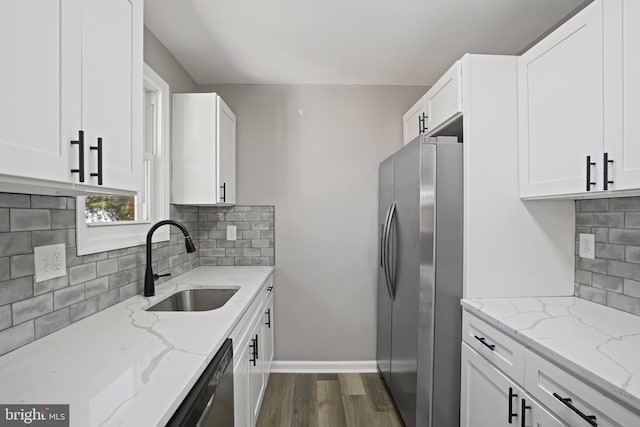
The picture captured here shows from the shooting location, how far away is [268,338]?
271cm

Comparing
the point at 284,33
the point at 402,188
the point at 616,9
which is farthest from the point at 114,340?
the point at 616,9

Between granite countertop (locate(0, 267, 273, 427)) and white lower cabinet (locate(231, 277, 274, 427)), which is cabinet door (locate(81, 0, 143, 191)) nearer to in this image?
granite countertop (locate(0, 267, 273, 427))

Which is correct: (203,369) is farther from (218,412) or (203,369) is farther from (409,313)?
(409,313)

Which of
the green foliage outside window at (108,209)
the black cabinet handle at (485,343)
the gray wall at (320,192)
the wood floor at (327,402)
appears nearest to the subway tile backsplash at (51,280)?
the green foliage outside window at (108,209)

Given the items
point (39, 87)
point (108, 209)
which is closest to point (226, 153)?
point (108, 209)

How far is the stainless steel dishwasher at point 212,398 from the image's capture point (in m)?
0.92

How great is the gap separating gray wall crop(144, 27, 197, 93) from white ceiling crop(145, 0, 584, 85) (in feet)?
0.16

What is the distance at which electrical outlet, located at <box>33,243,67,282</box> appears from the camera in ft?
4.02

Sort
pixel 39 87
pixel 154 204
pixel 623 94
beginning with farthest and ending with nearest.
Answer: pixel 154 204, pixel 623 94, pixel 39 87

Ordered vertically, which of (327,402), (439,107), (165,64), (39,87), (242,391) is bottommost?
(327,402)

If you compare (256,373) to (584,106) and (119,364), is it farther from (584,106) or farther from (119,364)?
(584,106)

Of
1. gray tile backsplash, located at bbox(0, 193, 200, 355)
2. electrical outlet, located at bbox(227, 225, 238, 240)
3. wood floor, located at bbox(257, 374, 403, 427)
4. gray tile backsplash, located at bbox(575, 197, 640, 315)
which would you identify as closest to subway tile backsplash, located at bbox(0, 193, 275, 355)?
gray tile backsplash, located at bbox(0, 193, 200, 355)

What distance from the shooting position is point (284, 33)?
2.17 meters

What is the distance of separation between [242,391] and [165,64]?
2133 millimetres
